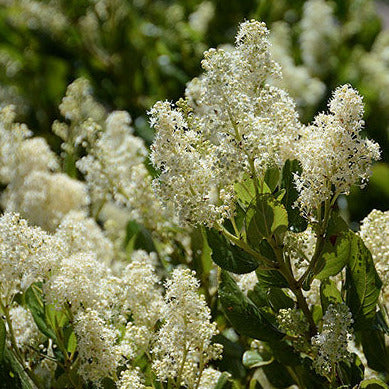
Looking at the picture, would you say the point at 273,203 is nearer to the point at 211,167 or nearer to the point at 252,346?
the point at 211,167

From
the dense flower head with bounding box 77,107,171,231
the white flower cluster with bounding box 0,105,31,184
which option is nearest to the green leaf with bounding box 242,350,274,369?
the dense flower head with bounding box 77,107,171,231

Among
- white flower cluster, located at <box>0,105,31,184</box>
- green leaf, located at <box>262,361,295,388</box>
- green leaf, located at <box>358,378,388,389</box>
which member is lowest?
green leaf, located at <box>358,378,388,389</box>

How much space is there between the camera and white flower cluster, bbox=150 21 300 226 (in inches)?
19.8

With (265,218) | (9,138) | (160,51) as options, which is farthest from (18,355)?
(160,51)

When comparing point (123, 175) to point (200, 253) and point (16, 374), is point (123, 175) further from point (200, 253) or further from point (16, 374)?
point (16, 374)

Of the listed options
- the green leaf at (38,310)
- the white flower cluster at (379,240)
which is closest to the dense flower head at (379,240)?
the white flower cluster at (379,240)

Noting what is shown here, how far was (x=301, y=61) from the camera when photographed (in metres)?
1.60

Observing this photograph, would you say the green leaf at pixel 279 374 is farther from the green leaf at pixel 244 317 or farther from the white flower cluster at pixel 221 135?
the white flower cluster at pixel 221 135

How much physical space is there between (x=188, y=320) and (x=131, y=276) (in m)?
0.12

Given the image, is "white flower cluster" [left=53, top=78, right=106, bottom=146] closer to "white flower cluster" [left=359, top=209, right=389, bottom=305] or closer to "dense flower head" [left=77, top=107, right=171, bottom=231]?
"dense flower head" [left=77, top=107, right=171, bottom=231]

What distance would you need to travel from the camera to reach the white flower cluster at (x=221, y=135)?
0.50 m

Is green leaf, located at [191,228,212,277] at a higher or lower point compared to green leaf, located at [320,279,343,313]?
higher

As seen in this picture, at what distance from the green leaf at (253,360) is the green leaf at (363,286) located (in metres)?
0.11

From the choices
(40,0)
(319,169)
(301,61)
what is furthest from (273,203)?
(40,0)
